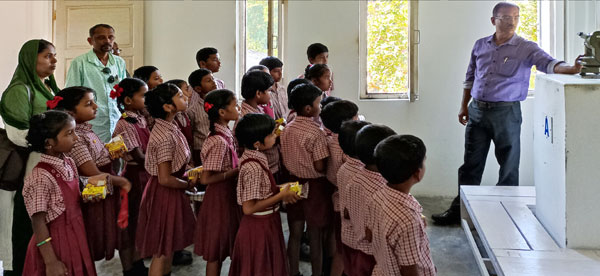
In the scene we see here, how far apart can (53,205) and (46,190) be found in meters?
0.07

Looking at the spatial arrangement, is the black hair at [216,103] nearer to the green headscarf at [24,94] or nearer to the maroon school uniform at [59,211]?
the maroon school uniform at [59,211]

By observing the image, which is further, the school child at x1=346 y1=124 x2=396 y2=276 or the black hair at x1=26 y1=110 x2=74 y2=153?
the black hair at x1=26 y1=110 x2=74 y2=153

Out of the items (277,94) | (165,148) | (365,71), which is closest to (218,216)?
(165,148)

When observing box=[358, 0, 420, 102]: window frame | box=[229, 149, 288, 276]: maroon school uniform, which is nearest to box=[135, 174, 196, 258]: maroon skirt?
box=[229, 149, 288, 276]: maroon school uniform

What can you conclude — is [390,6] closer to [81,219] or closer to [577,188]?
[577,188]

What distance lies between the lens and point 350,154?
204 centimetres

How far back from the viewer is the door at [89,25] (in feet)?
16.2

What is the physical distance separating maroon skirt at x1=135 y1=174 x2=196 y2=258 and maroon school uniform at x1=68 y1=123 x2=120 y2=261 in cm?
16

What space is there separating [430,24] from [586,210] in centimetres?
291

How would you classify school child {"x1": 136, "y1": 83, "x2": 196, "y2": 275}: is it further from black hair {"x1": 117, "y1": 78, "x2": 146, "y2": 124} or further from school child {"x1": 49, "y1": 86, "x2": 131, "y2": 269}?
black hair {"x1": 117, "y1": 78, "x2": 146, "y2": 124}

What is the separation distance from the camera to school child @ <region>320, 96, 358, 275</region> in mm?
2350

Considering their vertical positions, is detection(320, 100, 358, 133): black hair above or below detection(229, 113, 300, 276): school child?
above


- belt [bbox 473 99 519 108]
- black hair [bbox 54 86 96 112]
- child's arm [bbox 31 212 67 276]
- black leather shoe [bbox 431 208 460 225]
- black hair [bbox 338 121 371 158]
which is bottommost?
black leather shoe [bbox 431 208 460 225]

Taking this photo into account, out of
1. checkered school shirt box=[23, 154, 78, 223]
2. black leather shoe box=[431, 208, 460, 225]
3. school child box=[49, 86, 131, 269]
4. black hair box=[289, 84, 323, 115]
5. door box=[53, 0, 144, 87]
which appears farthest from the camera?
door box=[53, 0, 144, 87]
